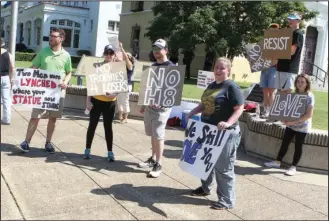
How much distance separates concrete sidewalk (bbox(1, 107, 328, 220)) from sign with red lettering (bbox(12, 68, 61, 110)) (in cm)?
76

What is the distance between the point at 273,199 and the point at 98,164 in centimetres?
248

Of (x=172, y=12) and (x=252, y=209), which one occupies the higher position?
(x=172, y=12)

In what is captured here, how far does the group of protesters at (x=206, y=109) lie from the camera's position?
439 cm

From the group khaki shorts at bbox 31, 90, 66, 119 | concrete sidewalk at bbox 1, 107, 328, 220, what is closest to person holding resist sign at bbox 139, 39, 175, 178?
concrete sidewalk at bbox 1, 107, 328, 220

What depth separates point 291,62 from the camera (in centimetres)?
723

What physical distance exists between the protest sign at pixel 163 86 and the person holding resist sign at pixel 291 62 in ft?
8.61

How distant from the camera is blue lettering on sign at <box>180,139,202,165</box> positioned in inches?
181

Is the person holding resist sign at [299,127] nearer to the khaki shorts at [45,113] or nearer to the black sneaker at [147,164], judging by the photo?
the black sneaker at [147,164]

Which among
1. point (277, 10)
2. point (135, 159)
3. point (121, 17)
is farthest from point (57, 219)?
point (121, 17)

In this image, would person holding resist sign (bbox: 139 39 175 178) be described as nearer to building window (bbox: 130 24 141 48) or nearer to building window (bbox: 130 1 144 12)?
building window (bbox: 130 24 141 48)

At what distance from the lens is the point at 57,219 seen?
153 inches

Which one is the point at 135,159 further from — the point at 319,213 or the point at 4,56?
the point at 4,56

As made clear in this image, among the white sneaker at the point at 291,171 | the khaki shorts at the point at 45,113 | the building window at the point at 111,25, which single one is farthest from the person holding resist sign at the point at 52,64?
the building window at the point at 111,25

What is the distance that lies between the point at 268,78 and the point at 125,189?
418 cm
